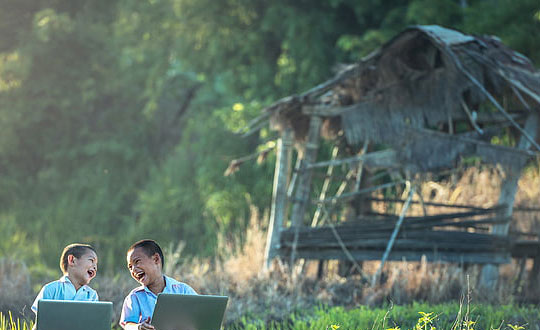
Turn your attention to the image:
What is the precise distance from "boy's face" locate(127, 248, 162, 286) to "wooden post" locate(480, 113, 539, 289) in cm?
740

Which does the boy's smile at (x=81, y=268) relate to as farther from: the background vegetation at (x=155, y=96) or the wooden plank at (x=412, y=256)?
the background vegetation at (x=155, y=96)

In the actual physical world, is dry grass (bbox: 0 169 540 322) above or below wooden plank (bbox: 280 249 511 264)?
below

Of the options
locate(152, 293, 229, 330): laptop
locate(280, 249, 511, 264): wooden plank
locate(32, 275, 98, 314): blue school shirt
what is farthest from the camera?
locate(280, 249, 511, 264): wooden plank

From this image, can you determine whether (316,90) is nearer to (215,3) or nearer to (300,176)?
(300,176)

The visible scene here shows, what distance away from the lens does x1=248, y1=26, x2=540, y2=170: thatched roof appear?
11.6 metres

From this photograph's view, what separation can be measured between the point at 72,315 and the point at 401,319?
442cm

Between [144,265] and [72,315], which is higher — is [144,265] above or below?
above

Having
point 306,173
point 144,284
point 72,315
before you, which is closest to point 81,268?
point 144,284

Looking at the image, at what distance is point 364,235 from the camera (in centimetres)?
1229

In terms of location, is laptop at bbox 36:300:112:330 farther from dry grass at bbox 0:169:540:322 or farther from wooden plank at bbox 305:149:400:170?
wooden plank at bbox 305:149:400:170

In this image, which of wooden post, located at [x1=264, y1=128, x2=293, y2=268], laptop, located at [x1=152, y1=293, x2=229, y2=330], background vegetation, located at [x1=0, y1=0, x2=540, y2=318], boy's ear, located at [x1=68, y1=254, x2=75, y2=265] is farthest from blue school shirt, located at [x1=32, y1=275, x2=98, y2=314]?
background vegetation, located at [x1=0, y1=0, x2=540, y2=318]

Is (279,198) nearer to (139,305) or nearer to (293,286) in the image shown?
(293,286)

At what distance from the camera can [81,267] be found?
561 centimetres

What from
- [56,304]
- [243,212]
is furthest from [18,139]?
[56,304]
